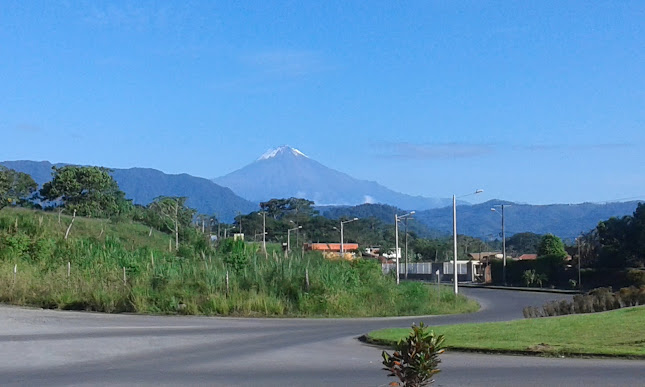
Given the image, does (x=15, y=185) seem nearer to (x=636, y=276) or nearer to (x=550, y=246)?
(x=550, y=246)

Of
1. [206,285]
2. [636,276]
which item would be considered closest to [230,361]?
[206,285]

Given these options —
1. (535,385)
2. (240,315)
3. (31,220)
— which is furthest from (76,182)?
(535,385)

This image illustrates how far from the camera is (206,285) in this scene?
36906 millimetres

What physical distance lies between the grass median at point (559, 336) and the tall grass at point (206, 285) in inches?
527

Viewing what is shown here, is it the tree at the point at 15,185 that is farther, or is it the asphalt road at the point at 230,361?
the tree at the point at 15,185

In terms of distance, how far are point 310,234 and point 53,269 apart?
302 feet

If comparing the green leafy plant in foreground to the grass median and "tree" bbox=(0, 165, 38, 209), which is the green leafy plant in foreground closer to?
the grass median

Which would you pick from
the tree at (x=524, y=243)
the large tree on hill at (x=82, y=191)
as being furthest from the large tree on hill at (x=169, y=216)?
the tree at (x=524, y=243)

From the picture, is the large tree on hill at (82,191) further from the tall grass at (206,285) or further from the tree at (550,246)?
the tree at (550,246)

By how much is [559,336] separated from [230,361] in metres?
8.52

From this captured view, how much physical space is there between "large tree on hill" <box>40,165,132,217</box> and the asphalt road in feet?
214

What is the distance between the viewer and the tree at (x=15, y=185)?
300ft

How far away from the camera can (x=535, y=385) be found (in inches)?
521

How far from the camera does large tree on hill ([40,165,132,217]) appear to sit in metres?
90.3
